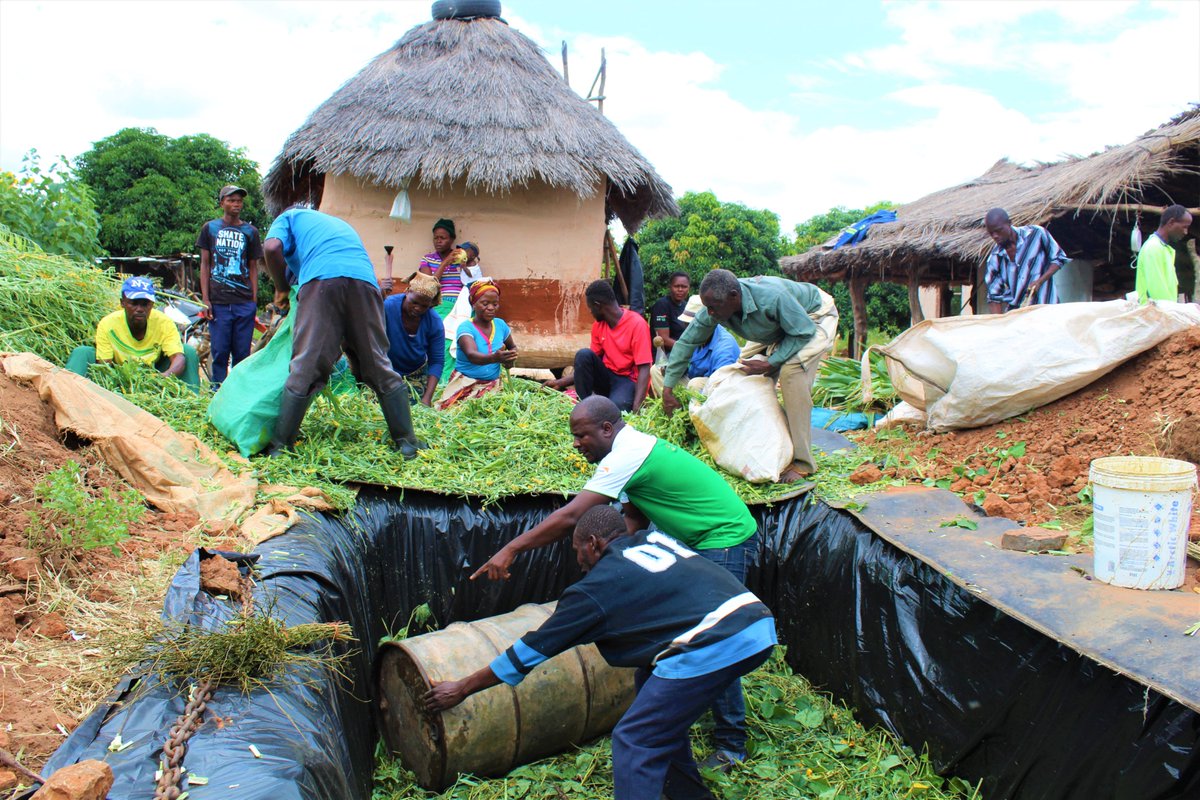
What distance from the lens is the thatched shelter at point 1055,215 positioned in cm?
826

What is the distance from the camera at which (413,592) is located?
4.30 metres

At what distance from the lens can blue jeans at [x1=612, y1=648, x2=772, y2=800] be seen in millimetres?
2752

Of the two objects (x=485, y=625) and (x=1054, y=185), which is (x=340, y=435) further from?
(x=1054, y=185)

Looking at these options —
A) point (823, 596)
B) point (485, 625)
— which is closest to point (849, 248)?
point (823, 596)

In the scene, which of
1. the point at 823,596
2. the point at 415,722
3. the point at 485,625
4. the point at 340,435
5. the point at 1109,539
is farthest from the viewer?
the point at 340,435

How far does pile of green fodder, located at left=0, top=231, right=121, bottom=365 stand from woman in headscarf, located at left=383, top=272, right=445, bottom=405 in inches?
72.6

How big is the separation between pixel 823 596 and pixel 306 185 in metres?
8.28

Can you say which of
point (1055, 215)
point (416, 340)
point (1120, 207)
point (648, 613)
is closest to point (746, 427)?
point (648, 613)

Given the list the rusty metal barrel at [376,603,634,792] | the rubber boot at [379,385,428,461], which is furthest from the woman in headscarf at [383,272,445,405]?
the rusty metal barrel at [376,603,634,792]

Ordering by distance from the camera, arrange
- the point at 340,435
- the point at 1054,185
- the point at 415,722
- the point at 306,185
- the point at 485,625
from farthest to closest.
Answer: the point at 306,185
the point at 1054,185
the point at 340,435
the point at 485,625
the point at 415,722

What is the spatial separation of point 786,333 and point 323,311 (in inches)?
96.7

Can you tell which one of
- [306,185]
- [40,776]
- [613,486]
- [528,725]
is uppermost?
[306,185]

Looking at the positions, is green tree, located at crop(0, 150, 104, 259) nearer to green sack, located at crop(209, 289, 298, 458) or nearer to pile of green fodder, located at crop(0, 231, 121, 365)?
pile of green fodder, located at crop(0, 231, 121, 365)

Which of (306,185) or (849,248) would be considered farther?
(849,248)
